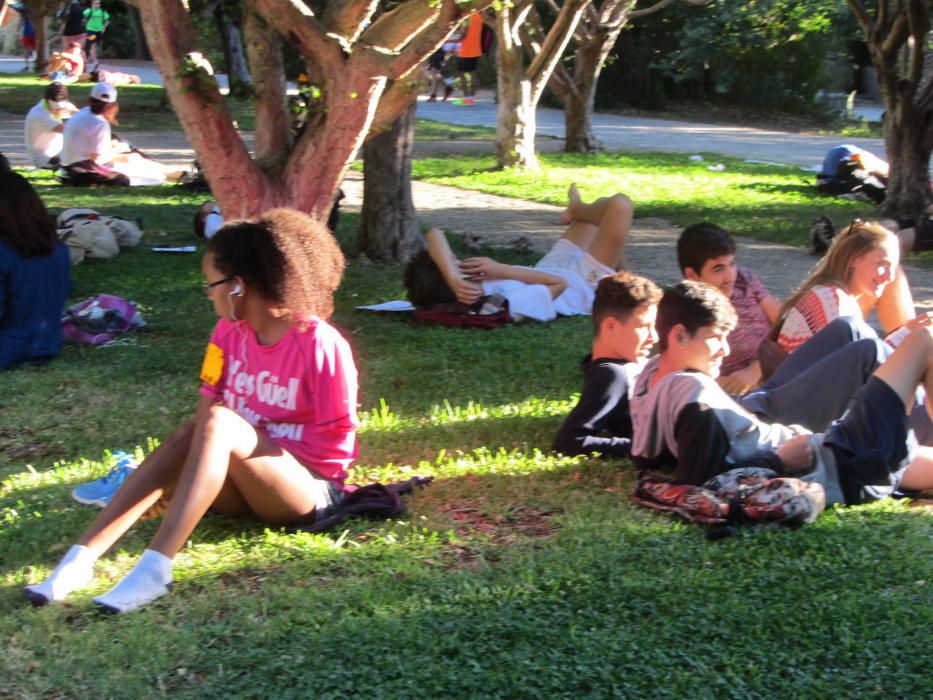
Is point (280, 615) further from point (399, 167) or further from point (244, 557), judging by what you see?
point (399, 167)

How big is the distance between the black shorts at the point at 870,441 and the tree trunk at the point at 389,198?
545cm

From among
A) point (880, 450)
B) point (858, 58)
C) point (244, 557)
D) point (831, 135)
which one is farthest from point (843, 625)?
point (858, 58)

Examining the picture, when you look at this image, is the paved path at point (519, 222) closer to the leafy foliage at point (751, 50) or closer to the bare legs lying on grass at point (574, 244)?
the bare legs lying on grass at point (574, 244)

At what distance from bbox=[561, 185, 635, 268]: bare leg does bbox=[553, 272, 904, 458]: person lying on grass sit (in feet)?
8.41

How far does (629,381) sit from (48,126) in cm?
1107

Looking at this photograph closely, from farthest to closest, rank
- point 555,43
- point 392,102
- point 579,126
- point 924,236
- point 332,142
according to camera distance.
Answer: point 579,126 → point 555,43 → point 924,236 → point 392,102 → point 332,142

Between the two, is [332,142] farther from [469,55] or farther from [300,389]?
[469,55]

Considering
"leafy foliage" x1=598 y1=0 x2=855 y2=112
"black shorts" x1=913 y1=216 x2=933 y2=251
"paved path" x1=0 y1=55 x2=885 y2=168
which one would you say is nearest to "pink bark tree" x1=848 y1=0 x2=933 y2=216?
"black shorts" x1=913 y1=216 x2=933 y2=251

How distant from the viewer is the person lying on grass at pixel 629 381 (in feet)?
15.4

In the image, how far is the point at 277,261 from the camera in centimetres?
395

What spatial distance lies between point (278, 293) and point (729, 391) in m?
2.44

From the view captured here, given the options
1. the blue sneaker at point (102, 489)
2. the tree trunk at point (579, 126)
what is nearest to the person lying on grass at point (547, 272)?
the blue sneaker at point (102, 489)

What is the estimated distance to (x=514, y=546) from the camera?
3910 millimetres

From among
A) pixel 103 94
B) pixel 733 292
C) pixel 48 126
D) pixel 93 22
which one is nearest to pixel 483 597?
pixel 733 292
